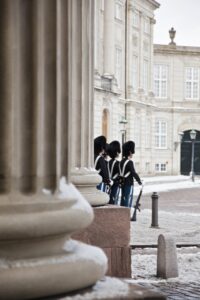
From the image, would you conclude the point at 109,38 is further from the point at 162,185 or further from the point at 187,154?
the point at 187,154

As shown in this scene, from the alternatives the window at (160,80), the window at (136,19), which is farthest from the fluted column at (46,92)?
the window at (160,80)

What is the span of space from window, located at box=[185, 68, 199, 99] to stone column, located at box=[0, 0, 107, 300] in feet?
184

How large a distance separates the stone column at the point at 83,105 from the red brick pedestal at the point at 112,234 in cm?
20

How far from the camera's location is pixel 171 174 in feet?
186

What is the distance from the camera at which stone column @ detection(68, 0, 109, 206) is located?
731 centimetres

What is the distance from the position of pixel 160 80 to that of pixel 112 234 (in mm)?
50595

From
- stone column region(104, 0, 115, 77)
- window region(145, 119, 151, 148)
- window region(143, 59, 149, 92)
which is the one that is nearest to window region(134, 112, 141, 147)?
window region(145, 119, 151, 148)

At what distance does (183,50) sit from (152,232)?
145 ft

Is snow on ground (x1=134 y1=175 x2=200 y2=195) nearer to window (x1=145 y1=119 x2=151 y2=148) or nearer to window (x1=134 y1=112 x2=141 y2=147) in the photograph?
window (x1=134 y1=112 x2=141 y2=147)

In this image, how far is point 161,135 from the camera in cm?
5703

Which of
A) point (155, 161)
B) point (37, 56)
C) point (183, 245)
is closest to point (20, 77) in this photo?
point (37, 56)

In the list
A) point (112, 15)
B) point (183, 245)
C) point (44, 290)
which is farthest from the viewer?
point (112, 15)

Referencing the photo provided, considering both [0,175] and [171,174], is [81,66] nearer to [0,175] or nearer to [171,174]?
[0,175]

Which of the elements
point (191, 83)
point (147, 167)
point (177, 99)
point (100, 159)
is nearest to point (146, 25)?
point (177, 99)
